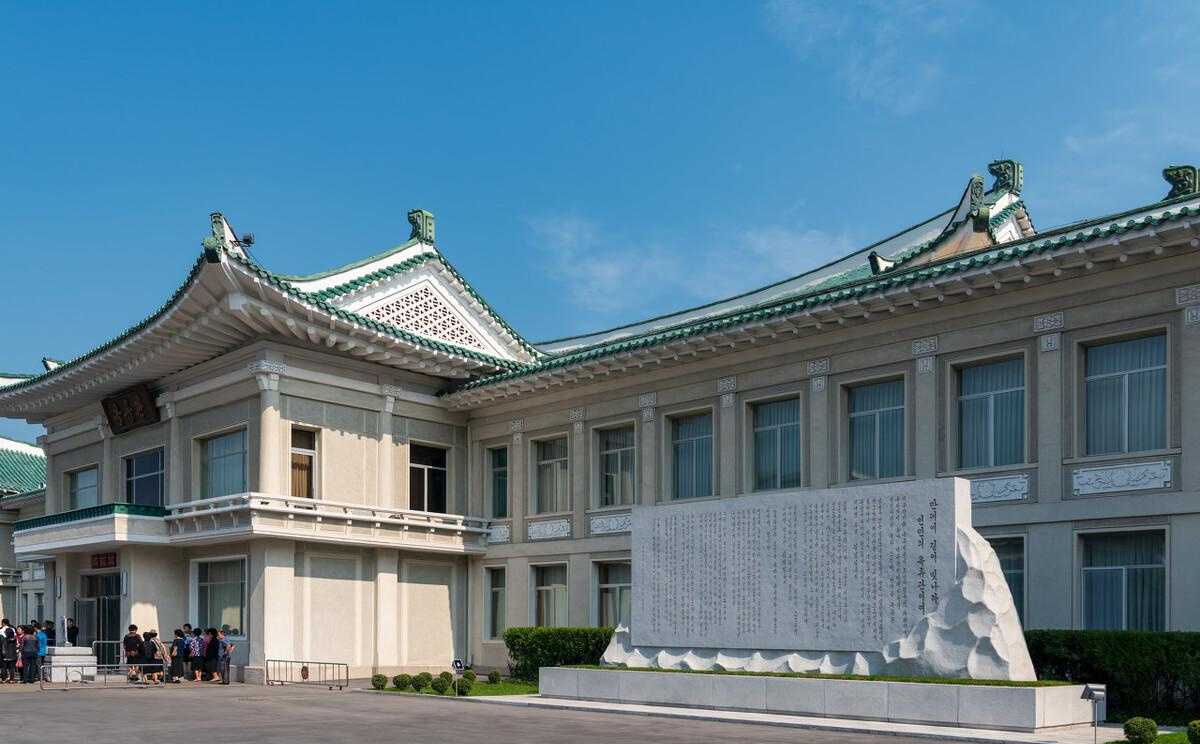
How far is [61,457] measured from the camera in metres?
38.0

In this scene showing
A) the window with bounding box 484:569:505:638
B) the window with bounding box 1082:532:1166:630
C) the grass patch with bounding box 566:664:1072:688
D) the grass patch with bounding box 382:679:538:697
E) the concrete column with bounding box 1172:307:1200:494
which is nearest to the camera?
the grass patch with bounding box 566:664:1072:688

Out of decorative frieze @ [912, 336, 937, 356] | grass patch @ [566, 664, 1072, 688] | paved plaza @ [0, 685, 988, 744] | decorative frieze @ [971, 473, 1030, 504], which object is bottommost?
paved plaza @ [0, 685, 988, 744]

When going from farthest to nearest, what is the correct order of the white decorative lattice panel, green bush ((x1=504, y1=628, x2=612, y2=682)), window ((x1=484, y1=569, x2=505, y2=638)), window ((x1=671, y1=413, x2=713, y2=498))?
the white decorative lattice panel
window ((x1=484, y1=569, x2=505, y2=638))
window ((x1=671, y1=413, x2=713, y2=498))
green bush ((x1=504, y1=628, x2=612, y2=682))

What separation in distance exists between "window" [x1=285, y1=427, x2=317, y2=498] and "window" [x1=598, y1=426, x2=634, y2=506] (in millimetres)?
6834

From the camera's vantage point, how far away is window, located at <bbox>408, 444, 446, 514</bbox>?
31.9 meters

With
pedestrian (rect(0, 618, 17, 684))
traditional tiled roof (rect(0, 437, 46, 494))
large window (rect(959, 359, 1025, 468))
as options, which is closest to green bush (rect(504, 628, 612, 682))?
large window (rect(959, 359, 1025, 468))

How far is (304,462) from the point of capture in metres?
29.6

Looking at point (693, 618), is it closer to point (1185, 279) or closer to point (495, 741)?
point (495, 741)

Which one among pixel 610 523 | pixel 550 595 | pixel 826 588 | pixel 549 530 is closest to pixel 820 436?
pixel 826 588

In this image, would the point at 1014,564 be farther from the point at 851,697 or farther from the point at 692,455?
the point at 692,455

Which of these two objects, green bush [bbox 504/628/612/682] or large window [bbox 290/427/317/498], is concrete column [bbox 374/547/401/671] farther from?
green bush [bbox 504/628/612/682]

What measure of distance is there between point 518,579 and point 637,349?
740cm

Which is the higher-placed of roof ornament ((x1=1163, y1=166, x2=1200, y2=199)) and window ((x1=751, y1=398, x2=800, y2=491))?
roof ornament ((x1=1163, y1=166, x2=1200, y2=199))

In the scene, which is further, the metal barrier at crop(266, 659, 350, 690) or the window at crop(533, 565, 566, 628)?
the window at crop(533, 565, 566, 628)
